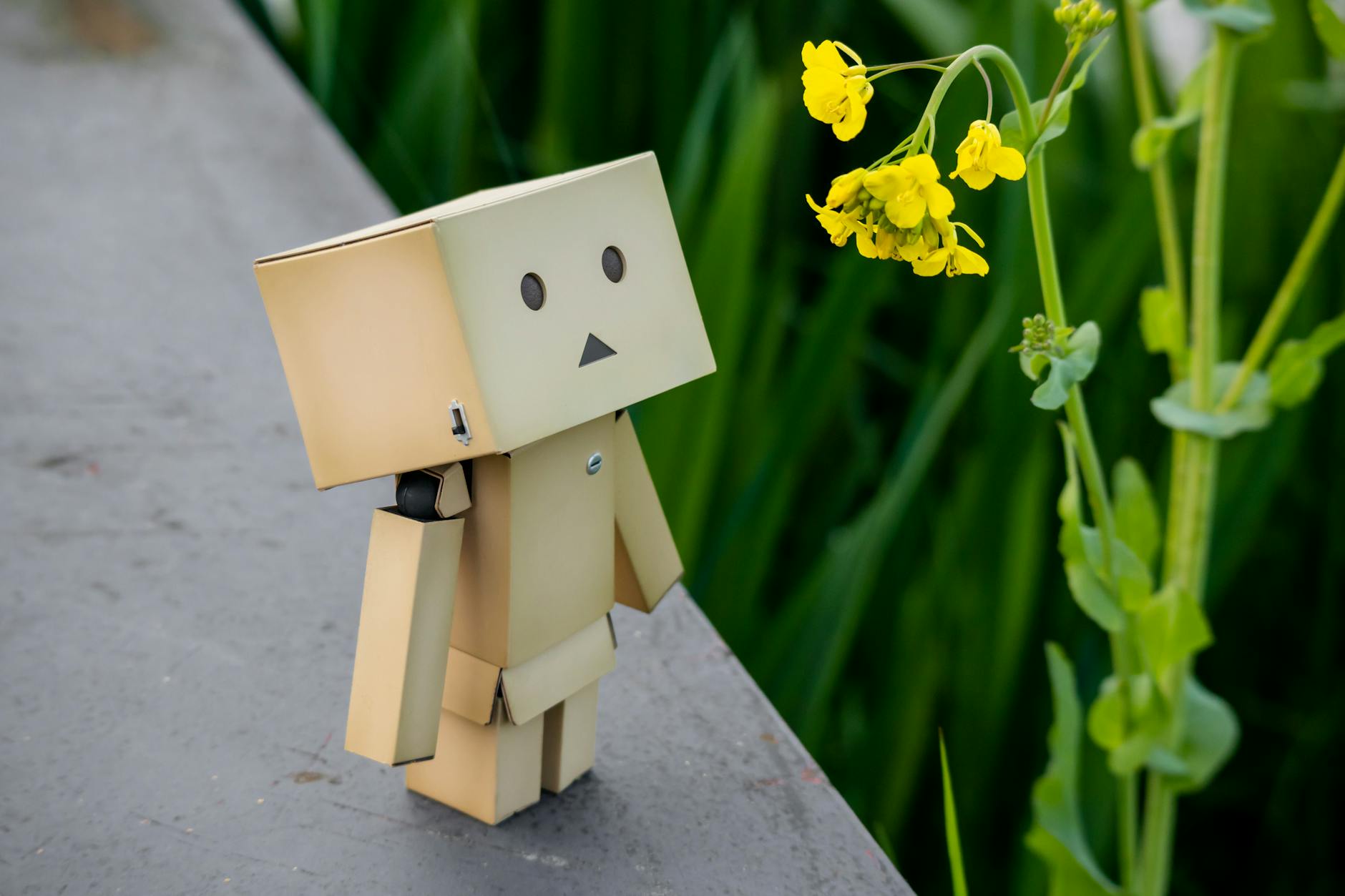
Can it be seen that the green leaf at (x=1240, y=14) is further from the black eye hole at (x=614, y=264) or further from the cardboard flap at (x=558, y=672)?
the cardboard flap at (x=558, y=672)

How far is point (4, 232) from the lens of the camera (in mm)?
1032

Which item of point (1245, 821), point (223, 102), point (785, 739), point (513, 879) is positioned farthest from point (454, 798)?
point (223, 102)

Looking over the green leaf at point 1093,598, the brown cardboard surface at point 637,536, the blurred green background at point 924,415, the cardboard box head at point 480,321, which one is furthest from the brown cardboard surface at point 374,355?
the blurred green background at point 924,415

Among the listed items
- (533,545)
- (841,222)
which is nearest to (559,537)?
(533,545)

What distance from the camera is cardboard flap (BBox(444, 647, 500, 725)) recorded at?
50 centimetres

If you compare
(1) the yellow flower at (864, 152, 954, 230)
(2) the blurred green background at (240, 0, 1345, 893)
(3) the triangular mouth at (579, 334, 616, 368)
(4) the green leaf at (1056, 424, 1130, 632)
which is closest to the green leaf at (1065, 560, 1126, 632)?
(4) the green leaf at (1056, 424, 1130, 632)

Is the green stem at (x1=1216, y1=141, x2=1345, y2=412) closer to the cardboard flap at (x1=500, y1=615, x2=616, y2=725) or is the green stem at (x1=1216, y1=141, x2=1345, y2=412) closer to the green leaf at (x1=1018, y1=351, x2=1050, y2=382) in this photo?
the green leaf at (x1=1018, y1=351, x2=1050, y2=382)

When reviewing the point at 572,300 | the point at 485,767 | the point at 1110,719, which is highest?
the point at 572,300

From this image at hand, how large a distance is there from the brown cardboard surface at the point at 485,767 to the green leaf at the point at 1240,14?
370 millimetres

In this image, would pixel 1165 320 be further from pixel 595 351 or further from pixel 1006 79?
pixel 595 351

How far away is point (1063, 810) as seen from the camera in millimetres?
337

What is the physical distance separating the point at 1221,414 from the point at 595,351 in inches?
9.3

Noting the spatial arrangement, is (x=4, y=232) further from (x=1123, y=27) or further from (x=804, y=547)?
(x=1123, y=27)

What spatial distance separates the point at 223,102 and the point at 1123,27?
2.91 feet
